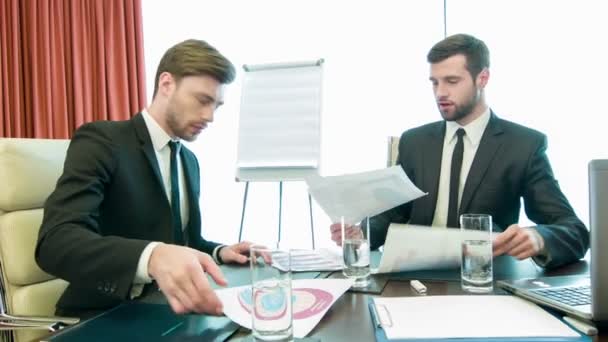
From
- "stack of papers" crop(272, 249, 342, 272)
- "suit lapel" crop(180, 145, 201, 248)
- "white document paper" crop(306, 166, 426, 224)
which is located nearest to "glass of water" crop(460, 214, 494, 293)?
"white document paper" crop(306, 166, 426, 224)

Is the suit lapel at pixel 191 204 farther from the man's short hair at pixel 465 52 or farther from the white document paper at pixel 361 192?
the man's short hair at pixel 465 52

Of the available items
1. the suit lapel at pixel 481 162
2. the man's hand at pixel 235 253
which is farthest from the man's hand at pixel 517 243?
the man's hand at pixel 235 253

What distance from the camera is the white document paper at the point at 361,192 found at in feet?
3.57

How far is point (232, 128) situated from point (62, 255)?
2.47 meters

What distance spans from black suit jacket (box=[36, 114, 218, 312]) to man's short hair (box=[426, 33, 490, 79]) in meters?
1.07

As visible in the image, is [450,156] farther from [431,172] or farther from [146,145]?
[146,145]

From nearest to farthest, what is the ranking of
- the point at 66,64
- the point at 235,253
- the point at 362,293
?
1. the point at 362,293
2. the point at 235,253
3. the point at 66,64

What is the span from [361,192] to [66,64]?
8.70ft

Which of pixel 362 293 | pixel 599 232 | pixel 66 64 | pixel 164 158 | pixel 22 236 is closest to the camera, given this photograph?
pixel 599 232

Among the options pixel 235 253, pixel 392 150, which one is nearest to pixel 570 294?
pixel 235 253

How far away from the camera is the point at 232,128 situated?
3311mm

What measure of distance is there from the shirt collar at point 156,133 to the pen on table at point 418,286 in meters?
0.81

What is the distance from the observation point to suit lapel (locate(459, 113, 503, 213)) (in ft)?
5.22

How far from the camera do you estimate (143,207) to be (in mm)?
1224
